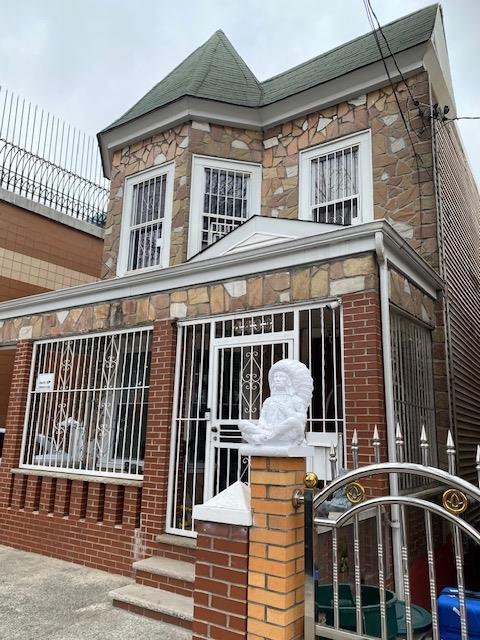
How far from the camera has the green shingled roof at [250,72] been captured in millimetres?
7141

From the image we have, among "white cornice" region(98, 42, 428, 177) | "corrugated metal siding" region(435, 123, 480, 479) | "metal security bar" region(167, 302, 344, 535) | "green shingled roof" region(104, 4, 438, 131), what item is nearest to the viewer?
"metal security bar" region(167, 302, 344, 535)

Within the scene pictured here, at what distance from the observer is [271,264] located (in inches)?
188

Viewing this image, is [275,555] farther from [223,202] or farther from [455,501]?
[223,202]

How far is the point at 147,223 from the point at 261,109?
8.56 feet

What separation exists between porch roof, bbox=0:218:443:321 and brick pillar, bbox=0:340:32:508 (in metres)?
0.67

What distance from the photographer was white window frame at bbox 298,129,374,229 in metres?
6.68

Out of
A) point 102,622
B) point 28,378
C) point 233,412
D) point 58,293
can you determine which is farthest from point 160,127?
point 102,622

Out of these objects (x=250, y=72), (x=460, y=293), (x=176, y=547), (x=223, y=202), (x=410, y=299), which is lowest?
(x=176, y=547)

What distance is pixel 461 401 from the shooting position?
244 inches

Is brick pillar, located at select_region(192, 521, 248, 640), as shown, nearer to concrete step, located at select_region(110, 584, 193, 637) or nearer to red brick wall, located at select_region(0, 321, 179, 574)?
concrete step, located at select_region(110, 584, 193, 637)

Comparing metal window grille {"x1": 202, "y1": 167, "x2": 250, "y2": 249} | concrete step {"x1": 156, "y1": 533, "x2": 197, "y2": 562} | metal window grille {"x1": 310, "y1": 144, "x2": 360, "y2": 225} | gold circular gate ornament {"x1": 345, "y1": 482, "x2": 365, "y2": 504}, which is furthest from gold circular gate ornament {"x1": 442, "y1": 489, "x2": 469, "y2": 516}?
metal window grille {"x1": 202, "y1": 167, "x2": 250, "y2": 249}

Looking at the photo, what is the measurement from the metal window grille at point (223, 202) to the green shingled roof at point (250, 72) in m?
1.19

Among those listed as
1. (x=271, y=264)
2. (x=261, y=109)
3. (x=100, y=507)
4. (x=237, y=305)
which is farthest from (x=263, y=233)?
(x=100, y=507)

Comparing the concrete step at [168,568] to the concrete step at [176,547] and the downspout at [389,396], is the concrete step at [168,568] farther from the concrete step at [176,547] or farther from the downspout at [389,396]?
the downspout at [389,396]
